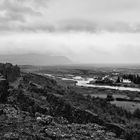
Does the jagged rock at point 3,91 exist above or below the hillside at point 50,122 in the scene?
above

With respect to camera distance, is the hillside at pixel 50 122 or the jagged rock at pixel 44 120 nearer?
the hillside at pixel 50 122

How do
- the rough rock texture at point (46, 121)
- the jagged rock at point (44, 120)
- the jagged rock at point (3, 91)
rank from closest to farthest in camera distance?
1. the rough rock texture at point (46, 121)
2. the jagged rock at point (44, 120)
3. the jagged rock at point (3, 91)

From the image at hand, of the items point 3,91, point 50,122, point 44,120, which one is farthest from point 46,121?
point 3,91

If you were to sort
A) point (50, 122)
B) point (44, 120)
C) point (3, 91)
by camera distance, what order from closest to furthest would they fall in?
point (50, 122), point (44, 120), point (3, 91)

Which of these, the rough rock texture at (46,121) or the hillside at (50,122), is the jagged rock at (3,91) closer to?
the hillside at (50,122)

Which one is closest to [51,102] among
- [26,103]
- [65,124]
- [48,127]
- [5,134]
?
[26,103]

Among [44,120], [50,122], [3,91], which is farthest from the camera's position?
[3,91]

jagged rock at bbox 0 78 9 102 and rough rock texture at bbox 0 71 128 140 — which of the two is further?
jagged rock at bbox 0 78 9 102

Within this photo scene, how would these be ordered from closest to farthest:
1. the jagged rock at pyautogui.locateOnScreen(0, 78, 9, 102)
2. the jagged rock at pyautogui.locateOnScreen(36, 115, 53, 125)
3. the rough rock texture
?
the rough rock texture < the jagged rock at pyautogui.locateOnScreen(36, 115, 53, 125) < the jagged rock at pyautogui.locateOnScreen(0, 78, 9, 102)

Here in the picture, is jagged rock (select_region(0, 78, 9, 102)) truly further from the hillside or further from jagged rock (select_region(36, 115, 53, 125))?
jagged rock (select_region(36, 115, 53, 125))

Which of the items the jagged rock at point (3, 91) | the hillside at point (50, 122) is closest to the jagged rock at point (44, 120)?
the hillside at point (50, 122)

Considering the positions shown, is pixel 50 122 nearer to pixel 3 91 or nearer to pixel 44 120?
pixel 44 120

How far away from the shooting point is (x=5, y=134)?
13.1m

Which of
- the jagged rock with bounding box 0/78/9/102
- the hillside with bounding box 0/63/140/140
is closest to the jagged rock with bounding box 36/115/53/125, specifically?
the hillside with bounding box 0/63/140/140
